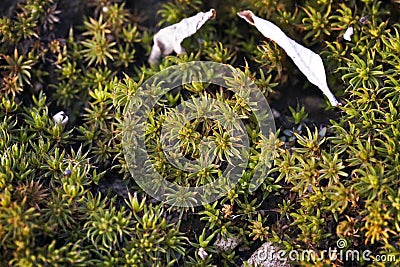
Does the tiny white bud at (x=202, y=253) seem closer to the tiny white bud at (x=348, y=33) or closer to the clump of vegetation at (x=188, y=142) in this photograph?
the clump of vegetation at (x=188, y=142)

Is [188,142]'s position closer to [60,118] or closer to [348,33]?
[60,118]

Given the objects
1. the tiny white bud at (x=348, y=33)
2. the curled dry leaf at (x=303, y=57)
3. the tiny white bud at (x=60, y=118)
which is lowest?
the tiny white bud at (x=60, y=118)

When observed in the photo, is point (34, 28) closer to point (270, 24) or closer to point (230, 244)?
point (270, 24)

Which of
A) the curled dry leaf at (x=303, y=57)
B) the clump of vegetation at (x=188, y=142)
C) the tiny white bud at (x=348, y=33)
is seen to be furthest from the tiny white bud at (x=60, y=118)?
the tiny white bud at (x=348, y=33)

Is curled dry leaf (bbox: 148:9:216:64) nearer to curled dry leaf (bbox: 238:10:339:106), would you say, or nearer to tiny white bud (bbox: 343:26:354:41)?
curled dry leaf (bbox: 238:10:339:106)

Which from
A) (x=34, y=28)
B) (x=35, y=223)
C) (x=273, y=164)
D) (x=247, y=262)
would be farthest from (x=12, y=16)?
(x=247, y=262)

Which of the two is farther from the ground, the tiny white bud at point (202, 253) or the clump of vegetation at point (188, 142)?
the clump of vegetation at point (188, 142)

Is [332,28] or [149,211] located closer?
[149,211]
